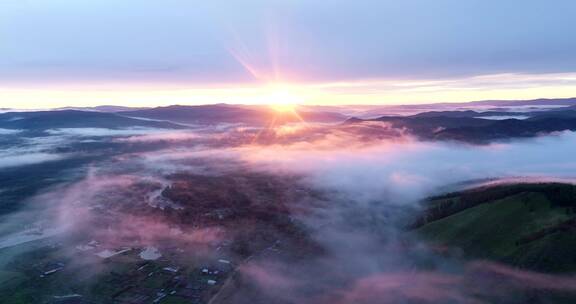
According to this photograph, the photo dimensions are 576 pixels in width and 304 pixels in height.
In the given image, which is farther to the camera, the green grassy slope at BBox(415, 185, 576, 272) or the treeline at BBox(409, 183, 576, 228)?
the treeline at BBox(409, 183, 576, 228)

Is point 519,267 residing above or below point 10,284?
above

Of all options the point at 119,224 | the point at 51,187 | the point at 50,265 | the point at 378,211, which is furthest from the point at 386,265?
the point at 51,187

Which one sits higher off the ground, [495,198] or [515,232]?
[495,198]

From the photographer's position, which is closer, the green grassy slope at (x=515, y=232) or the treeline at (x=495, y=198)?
the green grassy slope at (x=515, y=232)

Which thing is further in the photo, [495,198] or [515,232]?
[495,198]

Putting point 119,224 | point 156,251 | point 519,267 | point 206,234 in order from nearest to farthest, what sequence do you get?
point 519,267, point 156,251, point 206,234, point 119,224

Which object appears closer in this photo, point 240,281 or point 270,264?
point 240,281

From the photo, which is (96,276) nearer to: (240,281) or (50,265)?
(50,265)

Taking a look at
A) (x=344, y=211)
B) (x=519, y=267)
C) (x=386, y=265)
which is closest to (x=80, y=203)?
(x=344, y=211)

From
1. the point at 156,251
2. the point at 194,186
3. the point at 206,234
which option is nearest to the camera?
the point at 156,251
